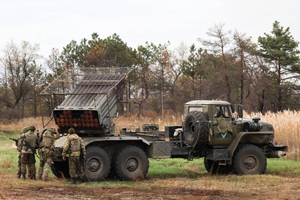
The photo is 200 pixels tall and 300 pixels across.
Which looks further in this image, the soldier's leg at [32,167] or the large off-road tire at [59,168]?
the large off-road tire at [59,168]

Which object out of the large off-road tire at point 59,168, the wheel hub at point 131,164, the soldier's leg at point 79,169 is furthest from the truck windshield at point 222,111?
the large off-road tire at point 59,168

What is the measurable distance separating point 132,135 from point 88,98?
204 cm

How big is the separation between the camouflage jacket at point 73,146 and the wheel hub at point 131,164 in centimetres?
163

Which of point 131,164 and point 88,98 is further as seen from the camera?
point 88,98

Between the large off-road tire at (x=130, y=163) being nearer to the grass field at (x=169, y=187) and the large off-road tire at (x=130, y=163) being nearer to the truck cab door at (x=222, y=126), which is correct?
the grass field at (x=169, y=187)

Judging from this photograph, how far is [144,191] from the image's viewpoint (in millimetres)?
12188

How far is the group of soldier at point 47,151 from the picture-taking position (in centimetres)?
1347

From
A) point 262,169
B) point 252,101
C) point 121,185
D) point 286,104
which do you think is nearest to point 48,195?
point 121,185

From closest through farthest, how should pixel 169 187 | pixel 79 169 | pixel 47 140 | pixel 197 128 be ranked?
pixel 169 187 < pixel 79 169 < pixel 47 140 < pixel 197 128

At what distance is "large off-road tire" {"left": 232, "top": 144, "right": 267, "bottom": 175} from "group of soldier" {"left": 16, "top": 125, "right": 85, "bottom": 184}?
515 cm

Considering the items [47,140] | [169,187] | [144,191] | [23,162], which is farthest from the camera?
[23,162]

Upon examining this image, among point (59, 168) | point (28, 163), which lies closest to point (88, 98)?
point (59, 168)

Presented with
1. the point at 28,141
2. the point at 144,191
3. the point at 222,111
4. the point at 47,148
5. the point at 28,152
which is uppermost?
the point at 222,111

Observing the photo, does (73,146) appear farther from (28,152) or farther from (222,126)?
(222,126)
